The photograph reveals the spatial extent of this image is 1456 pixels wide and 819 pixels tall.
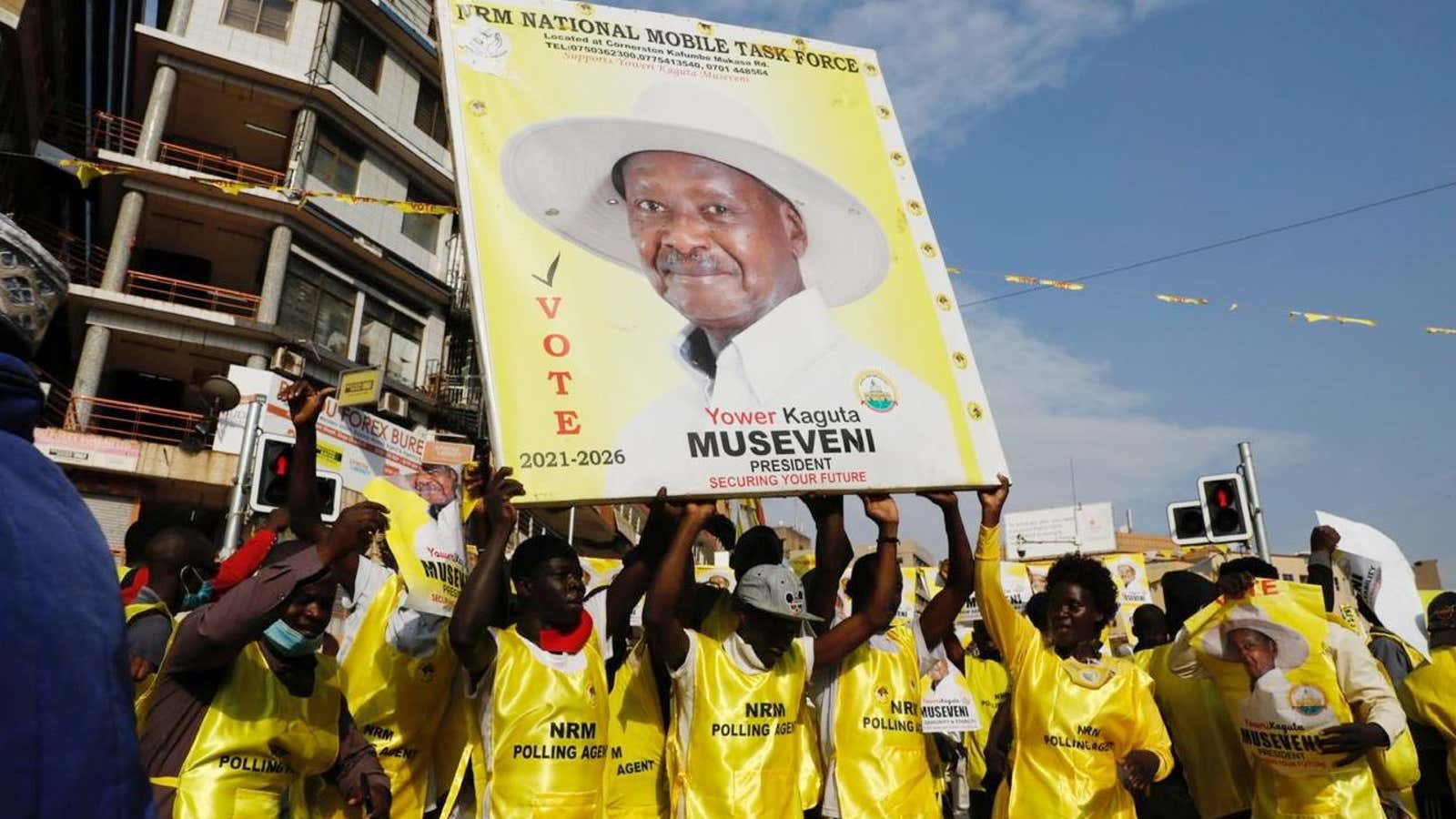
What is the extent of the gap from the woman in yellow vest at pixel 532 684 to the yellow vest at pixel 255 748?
0.53 metres

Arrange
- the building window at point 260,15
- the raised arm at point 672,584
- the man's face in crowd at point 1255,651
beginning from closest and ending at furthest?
the raised arm at point 672,584 → the man's face in crowd at point 1255,651 → the building window at point 260,15

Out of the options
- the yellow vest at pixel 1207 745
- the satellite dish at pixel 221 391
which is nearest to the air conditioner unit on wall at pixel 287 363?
the satellite dish at pixel 221 391

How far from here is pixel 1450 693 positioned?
4840mm

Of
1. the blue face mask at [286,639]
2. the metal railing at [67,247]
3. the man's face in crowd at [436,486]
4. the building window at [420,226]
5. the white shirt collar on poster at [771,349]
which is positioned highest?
the building window at [420,226]

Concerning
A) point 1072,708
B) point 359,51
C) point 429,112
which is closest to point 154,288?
point 359,51

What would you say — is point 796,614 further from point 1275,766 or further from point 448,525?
point 1275,766

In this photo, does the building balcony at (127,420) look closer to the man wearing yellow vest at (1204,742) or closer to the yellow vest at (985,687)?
the yellow vest at (985,687)

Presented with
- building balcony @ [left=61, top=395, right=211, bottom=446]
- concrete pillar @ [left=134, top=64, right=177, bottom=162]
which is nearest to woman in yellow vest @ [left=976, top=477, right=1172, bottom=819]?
building balcony @ [left=61, top=395, right=211, bottom=446]

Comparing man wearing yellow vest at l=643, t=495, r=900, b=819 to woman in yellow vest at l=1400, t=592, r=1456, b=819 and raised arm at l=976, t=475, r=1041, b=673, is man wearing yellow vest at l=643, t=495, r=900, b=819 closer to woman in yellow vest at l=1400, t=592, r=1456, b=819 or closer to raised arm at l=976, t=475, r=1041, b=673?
raised arm at l=976, t=475, r=1041, b=673

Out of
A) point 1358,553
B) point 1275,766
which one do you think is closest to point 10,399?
point 1275,766

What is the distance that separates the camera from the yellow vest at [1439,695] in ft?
15.9

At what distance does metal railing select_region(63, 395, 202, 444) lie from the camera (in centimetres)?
1723

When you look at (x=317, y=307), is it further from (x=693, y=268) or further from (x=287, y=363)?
(x=693, y=268)

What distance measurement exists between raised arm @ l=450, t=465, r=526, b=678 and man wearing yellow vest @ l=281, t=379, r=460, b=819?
319 mm
